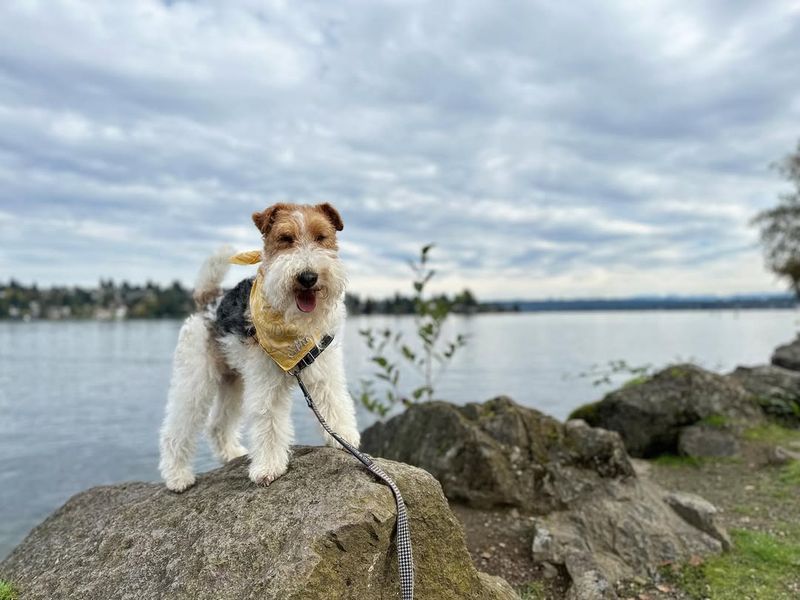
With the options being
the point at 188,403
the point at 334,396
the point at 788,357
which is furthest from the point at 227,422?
the point at 788,357

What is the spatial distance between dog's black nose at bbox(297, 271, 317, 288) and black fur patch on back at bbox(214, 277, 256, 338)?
0.88 metres

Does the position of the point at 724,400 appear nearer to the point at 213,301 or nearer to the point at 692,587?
the point at 692,587

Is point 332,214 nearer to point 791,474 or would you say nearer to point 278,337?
point 278,337

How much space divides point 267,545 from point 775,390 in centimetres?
1263

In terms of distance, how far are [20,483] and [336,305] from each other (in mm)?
Result: 12068

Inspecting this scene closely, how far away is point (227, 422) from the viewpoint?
19.0 ft

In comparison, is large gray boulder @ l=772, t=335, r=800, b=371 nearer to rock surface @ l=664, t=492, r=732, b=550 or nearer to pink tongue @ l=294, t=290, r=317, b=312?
rock surface @ l=664, t=492, r=732, b=550

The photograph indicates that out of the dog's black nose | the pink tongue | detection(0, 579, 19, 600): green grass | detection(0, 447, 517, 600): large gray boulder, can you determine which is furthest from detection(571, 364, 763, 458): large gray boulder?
detection(0, 579, 19, 600): green grass

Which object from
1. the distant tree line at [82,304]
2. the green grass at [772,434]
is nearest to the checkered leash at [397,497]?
the green grass at [772,434]

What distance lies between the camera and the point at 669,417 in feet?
36.2

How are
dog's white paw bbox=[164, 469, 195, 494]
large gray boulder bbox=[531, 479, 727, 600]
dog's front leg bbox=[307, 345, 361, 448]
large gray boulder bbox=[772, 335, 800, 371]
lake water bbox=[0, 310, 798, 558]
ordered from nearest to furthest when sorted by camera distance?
dog's front leg bbox=[307, 345, 361, 448], dog's white paw bbox=[164, 469, 195, 494], large gray boulder bbox=[531, 479, 727, 600], lake water bbox=[0, 310, 798, 558], large gray boulder bbox=[772, 335, 800, 371]

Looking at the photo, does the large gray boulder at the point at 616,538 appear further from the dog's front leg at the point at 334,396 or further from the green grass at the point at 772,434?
the green grass at the point at 772,434

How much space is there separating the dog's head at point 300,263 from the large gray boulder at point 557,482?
3.85 meters

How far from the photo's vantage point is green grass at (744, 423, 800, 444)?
10.7m
